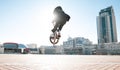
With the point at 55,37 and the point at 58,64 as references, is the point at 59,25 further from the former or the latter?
the point at 58,64

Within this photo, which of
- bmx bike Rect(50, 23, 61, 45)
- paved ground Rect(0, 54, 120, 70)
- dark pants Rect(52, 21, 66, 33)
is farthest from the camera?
paved ground Rect(0, 54, 120, 70)

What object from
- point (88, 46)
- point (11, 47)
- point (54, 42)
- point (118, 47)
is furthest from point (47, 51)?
point (54, 42)

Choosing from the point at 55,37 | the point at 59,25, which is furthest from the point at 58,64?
the point at 59,25

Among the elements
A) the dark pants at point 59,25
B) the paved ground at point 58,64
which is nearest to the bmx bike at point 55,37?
the dark pants at point 59,25

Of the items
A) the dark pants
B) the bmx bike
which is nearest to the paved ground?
the bmx bike

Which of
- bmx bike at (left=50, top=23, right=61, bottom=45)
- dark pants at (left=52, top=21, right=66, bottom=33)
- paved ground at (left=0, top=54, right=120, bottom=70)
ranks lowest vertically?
paved ground at (left=0, top=54, right=120, bottom=70)

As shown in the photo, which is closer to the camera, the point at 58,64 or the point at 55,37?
the point at 55,37

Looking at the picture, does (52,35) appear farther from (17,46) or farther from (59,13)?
(17,46)

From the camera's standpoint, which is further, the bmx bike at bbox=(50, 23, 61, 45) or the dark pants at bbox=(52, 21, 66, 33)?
the bmx bike at bbox=(50, 23, 61, 45)

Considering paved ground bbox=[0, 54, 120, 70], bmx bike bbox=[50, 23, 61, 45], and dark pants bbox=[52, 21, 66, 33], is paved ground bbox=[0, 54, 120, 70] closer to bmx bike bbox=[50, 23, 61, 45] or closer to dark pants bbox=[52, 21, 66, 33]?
bmx bike bbox=[50, 23, 61, 45]

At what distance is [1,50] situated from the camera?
447 ft

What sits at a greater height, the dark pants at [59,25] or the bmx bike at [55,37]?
the dark pants at [59,25]

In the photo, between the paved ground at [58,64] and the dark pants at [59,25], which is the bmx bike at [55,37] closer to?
the dark pants at [59,25]

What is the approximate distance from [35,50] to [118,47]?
81891mm
